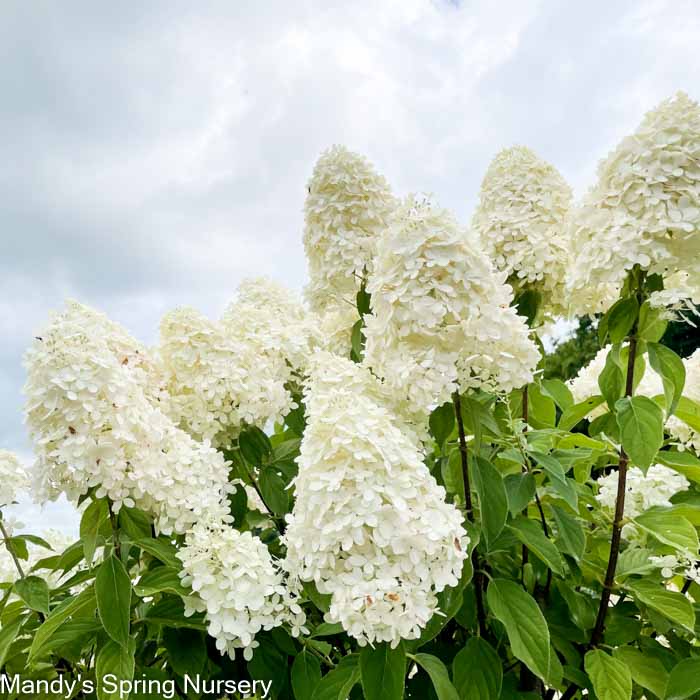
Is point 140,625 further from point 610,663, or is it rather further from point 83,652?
point 610,663

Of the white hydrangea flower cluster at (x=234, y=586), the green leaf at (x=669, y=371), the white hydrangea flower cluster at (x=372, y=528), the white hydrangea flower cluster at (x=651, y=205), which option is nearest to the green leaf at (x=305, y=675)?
the white hydrangea flower cluster at (x=234, y=586)

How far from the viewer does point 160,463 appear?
5.99 ft

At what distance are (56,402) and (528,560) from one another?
1.36 m

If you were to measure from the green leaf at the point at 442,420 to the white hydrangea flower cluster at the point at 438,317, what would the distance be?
103mm

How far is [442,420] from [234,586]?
1.93ft

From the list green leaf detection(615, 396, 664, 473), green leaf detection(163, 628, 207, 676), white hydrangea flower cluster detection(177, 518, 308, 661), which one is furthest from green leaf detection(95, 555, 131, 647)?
green leaf detection(615, 396, 664, 473)

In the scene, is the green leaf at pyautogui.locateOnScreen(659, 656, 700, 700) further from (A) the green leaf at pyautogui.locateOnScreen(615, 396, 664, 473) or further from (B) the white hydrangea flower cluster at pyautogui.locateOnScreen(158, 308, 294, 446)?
(B) the white hydrangea flower cluster at pyautogui.locateOnScreen(158, 308, 294, 446)

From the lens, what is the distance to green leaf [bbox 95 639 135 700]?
1683 millimetres

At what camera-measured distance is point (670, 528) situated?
1.91 m

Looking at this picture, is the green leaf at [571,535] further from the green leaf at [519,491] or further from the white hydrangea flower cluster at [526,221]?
the white hydrangea flower cluster at [526,221]

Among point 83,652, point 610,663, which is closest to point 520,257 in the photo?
point 610,663

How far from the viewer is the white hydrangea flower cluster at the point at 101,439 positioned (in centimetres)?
174

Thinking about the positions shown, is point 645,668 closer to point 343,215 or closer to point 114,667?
point 114,667

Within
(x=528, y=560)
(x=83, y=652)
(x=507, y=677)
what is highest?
(x=528, y=560)
